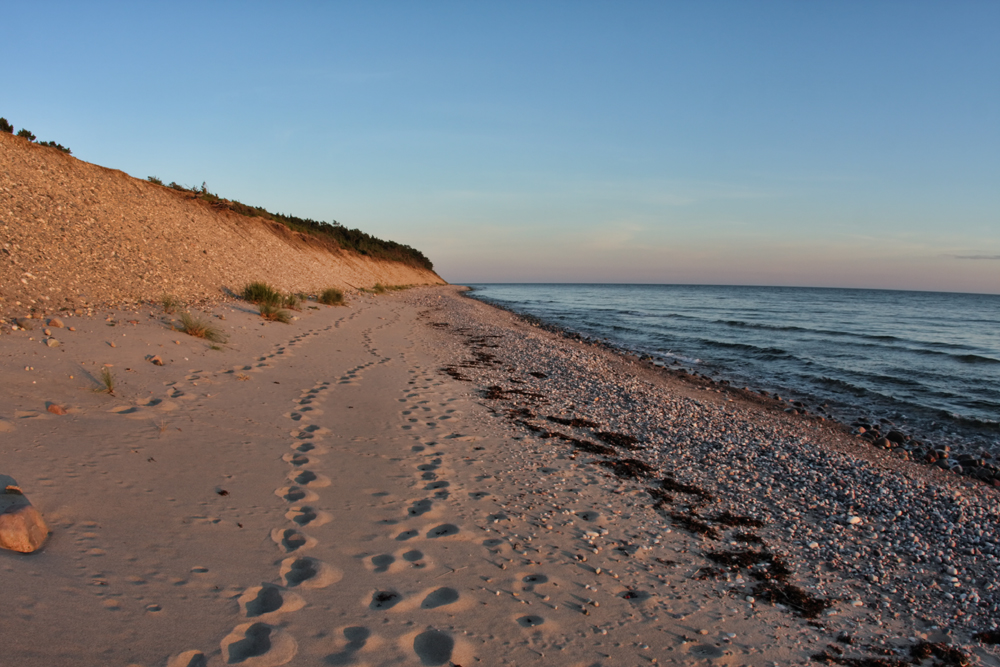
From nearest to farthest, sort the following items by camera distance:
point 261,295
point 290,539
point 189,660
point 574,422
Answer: point 189,660, point 290,539, point 574,422, point 261,295

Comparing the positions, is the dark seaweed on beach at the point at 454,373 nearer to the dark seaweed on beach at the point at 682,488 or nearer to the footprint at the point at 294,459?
the footprint at the point at 294,459

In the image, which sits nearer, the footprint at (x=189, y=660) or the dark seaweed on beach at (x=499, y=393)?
the footprint at (x=189, y=660)

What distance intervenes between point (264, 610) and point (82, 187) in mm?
18651

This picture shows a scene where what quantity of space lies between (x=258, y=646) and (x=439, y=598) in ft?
3.90

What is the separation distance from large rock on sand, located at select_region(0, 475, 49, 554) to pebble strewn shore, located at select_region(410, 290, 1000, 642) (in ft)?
17.2

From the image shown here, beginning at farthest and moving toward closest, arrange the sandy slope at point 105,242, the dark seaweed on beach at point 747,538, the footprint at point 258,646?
the sandy slope at point 105,242, the dark seaweed on beach at point 747,538, the footprint at point 258,646

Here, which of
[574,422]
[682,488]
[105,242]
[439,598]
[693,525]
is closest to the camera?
[439,598]

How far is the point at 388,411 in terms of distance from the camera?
7.95 metres

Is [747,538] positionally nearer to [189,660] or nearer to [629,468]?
[629,468]

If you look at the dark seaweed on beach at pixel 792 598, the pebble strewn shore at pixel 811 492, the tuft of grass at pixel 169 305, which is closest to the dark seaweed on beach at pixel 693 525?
the pebble strewn shore at pixel 811 492

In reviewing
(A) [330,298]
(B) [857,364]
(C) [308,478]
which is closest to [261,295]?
(A) [330,298]

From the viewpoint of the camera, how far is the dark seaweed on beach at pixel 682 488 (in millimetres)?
5943

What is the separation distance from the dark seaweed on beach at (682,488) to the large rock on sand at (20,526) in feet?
19.2

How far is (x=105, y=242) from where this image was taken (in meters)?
14.0
